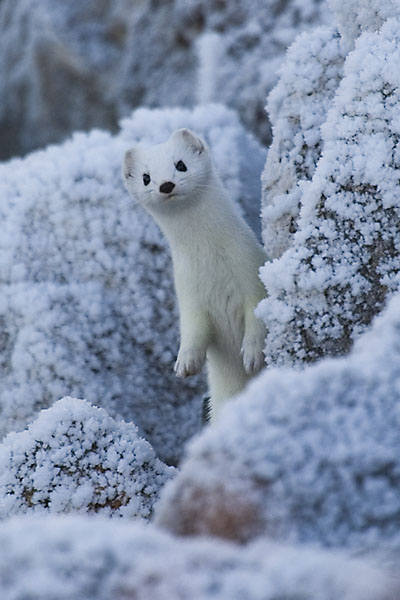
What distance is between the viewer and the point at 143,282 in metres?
2.13

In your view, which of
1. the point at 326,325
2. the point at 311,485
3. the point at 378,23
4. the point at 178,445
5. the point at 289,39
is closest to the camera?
the point at 311,485

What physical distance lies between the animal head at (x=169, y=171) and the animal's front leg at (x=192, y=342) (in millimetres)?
253

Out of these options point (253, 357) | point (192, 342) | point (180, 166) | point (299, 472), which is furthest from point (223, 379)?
point (299, 472)

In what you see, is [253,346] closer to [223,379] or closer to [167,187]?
[223,379]

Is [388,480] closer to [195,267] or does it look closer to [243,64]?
[195,267]

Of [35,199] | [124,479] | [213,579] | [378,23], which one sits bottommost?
[213,579]

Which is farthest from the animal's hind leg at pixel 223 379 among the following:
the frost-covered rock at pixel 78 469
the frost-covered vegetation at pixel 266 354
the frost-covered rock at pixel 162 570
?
the frost-covered rock at pixel 162 570

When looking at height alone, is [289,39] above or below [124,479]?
above

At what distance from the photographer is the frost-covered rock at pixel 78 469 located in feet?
4.76

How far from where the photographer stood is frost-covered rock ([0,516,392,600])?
0.72 meters

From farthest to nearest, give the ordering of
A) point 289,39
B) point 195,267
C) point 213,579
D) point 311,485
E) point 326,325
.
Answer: point 289,39 → point 195,267 → point 326,325 → point 311,485 → point 213,579

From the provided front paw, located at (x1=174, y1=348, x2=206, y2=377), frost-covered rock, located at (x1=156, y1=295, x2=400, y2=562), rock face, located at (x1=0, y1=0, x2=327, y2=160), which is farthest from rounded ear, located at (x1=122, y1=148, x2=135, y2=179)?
rock face, located at (x1=0, y1=0, x2=327, y2=160)

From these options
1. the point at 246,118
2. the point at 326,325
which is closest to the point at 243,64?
the point at 246,118

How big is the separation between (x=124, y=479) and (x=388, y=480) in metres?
0.70
